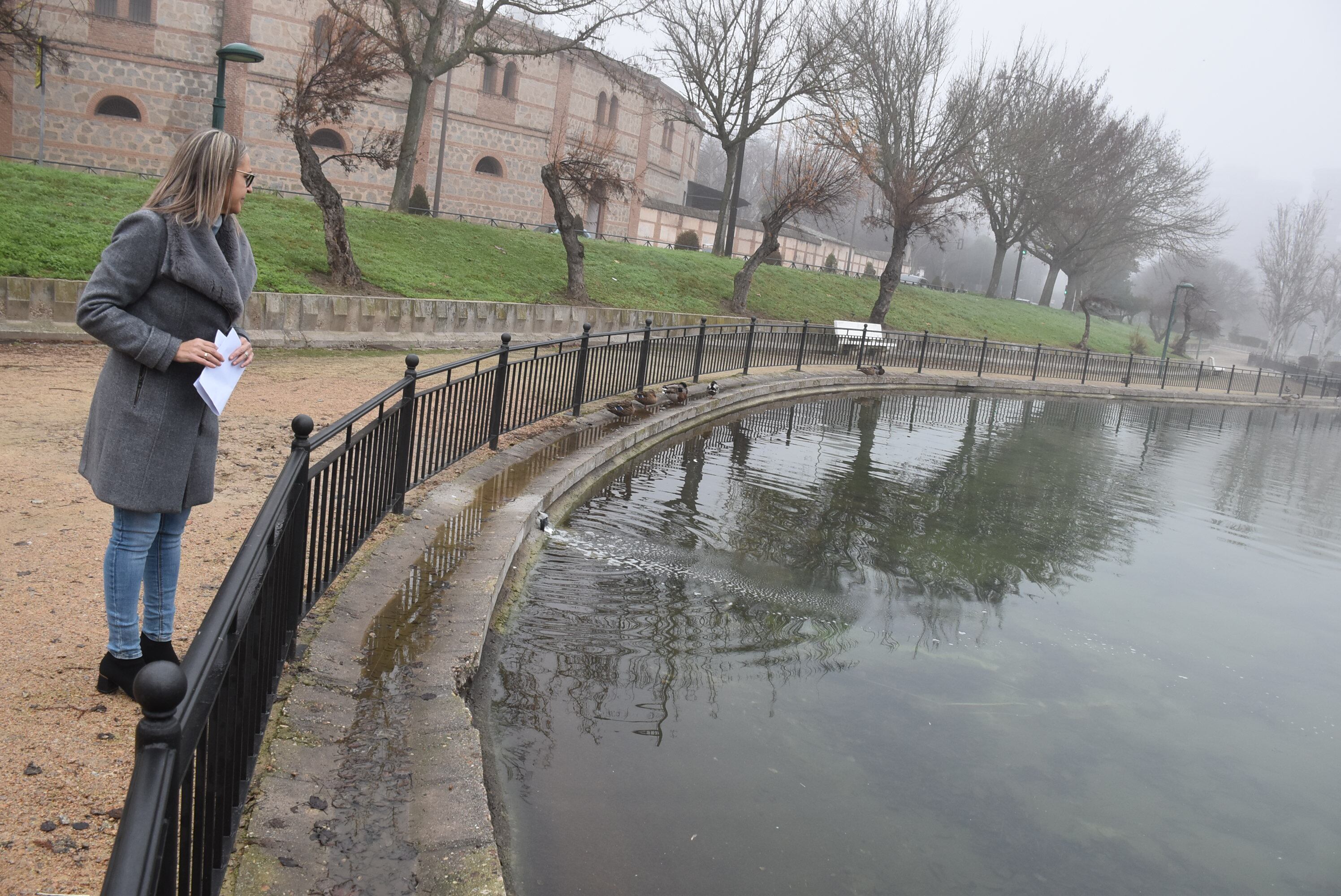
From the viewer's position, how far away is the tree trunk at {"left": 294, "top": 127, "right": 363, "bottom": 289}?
633 inches

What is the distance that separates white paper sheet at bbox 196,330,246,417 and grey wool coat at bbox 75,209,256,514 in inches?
1.5

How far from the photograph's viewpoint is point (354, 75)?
55.9ft

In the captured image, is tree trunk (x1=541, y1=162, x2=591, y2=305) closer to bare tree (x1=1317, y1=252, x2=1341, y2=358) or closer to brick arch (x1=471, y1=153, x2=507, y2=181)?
brick arch (x1=471, y1=153, x2=507, y2=181)

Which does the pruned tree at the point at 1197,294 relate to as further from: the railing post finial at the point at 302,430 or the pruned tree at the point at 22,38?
the railing post finial at the point at 302,430

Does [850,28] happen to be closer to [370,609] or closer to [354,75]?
[354,75]

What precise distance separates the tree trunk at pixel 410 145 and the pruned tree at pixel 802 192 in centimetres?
904

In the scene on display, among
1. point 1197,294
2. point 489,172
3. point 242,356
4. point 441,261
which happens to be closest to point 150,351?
point 242,356

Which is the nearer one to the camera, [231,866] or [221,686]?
[221,686]

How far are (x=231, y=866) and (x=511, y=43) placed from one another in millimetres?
39035

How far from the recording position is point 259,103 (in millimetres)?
32844

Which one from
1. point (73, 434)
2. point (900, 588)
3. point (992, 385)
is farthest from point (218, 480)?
point (992, 385)

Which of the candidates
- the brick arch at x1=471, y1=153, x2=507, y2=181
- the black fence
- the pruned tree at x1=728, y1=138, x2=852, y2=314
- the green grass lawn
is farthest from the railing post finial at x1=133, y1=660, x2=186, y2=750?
the brick arch at x1=471, y1=153, x2=507, y2=181

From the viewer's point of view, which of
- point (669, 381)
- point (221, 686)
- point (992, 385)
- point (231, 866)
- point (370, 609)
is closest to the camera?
point (221, 686)

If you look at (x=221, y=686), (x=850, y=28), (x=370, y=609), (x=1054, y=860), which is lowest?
(x=1054, y=860)
